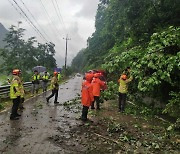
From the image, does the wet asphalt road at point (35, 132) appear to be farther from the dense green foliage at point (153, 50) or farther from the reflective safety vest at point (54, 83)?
the reflective safety vest at point (54, 83)

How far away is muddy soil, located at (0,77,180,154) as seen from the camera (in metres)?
6.91

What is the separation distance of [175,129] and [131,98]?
7.63 meters

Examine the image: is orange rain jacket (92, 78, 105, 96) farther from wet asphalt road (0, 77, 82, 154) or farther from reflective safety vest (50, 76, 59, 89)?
→ reflective safety vest (50, 76, 59, 89)

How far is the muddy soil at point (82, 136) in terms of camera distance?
6914mm

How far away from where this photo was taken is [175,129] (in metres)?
9.62

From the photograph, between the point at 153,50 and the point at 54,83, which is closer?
the point at 153,50

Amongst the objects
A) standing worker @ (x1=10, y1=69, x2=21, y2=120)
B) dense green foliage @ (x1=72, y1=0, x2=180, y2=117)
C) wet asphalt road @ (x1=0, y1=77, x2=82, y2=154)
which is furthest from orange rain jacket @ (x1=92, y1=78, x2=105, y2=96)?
standing worker @ (x1=10, y1=69, x2=21, y2=120)

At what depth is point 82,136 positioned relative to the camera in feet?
27.0

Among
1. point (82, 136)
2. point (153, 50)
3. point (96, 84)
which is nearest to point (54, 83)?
point (96, 84)

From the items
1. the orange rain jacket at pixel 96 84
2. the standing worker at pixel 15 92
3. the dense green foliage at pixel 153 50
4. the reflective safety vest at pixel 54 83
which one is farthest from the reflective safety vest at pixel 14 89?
the reflective safety vest at pixel 54 83

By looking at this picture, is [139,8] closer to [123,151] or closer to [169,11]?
[169,11]

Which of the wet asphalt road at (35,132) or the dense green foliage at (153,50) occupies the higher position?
the dense green foliage at (153,50)

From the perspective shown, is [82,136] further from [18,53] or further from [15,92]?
[18,53]

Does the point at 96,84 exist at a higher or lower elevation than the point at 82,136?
higher
